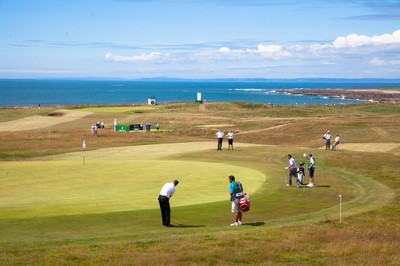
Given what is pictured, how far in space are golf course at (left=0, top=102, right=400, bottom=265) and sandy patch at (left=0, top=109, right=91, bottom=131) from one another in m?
33.5

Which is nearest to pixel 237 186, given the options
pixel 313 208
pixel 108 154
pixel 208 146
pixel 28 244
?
pixel 313 208

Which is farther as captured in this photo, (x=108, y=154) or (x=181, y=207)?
(x=108, y=154)

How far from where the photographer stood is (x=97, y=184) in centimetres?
3122

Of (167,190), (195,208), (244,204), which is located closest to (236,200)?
(244,204)

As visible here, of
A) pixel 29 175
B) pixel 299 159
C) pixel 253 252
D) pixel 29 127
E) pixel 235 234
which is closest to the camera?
pixel 253 252

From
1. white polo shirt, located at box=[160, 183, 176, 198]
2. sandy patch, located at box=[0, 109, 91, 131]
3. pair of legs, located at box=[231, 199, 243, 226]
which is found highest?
white polo shirt, located at box=[160, 183, 176, 198]

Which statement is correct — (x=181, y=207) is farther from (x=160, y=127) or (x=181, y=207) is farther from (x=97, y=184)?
(x=160, y=127)

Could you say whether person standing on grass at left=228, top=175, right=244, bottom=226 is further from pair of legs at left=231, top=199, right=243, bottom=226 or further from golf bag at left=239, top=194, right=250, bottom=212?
golf bag at left=239, top=194, right=250, bottom=212

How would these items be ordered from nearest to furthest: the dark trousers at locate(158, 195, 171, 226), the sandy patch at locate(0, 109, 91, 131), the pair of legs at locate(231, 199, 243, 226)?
the dark trousers at locate(158, 195, 171, 226), the pair of legs at locate(231, 199, 243, 226), the sandy patch at locate(0, 109, 91, 131)

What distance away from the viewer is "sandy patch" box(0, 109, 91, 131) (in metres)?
88.4

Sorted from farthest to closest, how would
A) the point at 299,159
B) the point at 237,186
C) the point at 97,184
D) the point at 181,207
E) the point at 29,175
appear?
the point at 299,159 < the point at 29,175 < the point at 97,184 < the point at 181,207 < the point at 237,186

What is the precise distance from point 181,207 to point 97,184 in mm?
7860

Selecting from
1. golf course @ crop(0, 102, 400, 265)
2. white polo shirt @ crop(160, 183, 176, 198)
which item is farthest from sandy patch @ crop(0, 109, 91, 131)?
white polo shirt @ crop(160, 183, 176, 198)

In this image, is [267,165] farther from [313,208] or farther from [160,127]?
[160,127]
